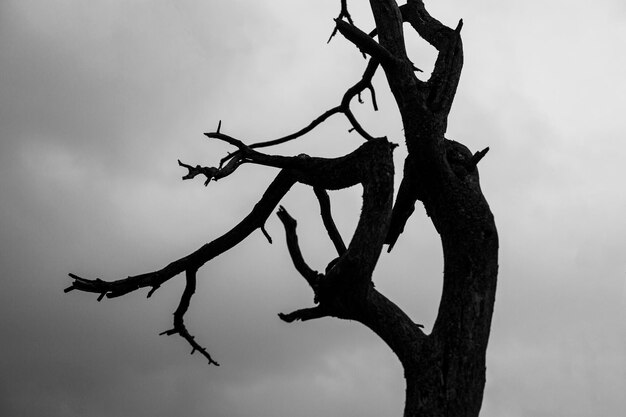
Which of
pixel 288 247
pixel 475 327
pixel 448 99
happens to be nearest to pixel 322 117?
pixel 448 99

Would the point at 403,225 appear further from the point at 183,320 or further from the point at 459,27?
the point at 183,320

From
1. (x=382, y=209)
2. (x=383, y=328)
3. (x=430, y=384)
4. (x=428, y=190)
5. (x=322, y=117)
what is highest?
(x=322, y=117)

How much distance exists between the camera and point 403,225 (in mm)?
7133

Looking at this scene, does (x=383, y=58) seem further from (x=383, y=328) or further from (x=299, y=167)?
(x=383, y=328)

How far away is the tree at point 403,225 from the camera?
215 inches

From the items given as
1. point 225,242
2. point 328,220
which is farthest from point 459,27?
point 225,242

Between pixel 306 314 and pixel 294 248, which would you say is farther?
pixel 294 248

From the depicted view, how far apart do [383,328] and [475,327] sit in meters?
0.73

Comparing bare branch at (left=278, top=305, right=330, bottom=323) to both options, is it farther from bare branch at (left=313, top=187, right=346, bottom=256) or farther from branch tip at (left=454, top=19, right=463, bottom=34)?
branch tip at (left=454, top=19, right=463, bottom=34)

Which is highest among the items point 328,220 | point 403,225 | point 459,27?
point 459,27

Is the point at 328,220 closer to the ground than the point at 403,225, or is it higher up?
closer to the ground

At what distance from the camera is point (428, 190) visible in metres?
6.40

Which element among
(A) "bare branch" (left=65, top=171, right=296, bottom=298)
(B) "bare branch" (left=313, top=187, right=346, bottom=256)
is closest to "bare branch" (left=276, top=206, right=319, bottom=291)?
(B) "bare branch" (left=313, top=187, right=346, bottom=256)

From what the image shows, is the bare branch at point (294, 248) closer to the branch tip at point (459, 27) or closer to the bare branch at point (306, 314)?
the bare branch at point (306, 314)
